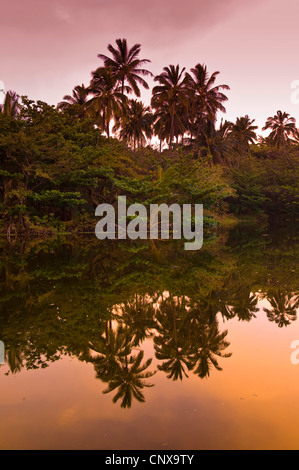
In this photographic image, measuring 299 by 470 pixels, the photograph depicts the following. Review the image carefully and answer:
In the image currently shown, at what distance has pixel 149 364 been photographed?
3826mm

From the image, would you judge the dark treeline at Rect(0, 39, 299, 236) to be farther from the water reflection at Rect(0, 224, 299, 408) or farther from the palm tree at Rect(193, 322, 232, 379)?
the palm tree at Rect(193, 322, 232, 379)

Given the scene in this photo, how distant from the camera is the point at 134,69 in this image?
32062 millimetres

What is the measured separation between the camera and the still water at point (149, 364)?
8.52ft

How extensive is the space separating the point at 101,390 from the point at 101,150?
2051 cm

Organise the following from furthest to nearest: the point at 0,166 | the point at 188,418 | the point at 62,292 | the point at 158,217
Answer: the point at 158,217, the point at 0,166, the point at 62,292, the point at 188,418

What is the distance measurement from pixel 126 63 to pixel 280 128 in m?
34.3

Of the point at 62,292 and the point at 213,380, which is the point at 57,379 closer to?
the point at 213,380

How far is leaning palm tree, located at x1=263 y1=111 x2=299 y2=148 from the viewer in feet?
188

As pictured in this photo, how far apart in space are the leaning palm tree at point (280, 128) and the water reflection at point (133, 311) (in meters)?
52.3

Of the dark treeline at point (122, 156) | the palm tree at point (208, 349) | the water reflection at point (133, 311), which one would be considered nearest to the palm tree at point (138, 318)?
the water reflection at point (133, 311)

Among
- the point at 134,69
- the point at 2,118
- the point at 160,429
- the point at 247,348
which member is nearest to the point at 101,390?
the point at 160,429

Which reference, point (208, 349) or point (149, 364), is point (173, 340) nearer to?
point (208, 349)

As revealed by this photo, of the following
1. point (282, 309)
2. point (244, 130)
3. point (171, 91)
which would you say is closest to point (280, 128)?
point (244, 130)

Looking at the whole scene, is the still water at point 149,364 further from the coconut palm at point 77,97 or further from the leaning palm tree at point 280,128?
the leaning palm tree at point 280,128
